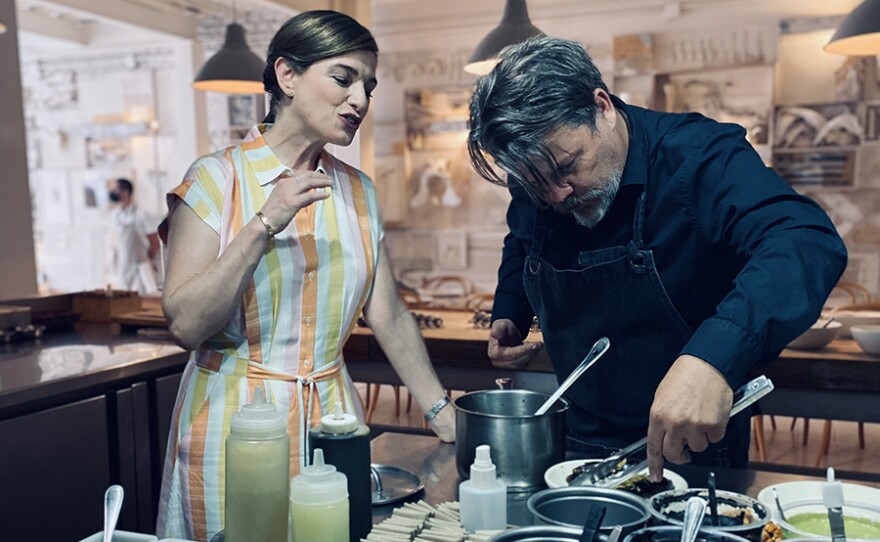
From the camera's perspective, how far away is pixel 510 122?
129 cm

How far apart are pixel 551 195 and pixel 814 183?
5948 mm

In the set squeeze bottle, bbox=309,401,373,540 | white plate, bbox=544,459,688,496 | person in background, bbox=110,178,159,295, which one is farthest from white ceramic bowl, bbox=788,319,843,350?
person in background, bbox=110,178,159,295

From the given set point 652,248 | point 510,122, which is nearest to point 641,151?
point 652,248

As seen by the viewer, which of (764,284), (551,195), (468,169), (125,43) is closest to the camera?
(764,284)

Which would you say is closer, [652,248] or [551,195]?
[551,195]

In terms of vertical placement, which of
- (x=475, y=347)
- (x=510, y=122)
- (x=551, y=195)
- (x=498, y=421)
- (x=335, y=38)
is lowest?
(x=475, y=347)

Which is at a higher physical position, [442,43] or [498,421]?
[442,43]

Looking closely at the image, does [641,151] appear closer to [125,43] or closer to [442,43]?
[442,43]

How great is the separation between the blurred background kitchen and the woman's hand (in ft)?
8.25

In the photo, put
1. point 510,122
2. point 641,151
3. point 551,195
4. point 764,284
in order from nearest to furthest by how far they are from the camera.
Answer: point 764,284 < point 510,122 < point 551,195 < point 641,151

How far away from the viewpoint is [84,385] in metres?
2.70

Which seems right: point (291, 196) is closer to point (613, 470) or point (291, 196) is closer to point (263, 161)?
point (263, 161)

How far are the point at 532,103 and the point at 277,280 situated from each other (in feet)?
2.24

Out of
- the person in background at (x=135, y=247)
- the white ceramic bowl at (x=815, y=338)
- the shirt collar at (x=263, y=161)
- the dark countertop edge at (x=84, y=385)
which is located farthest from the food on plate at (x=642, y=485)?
the person in background at (x=135, y=247)
